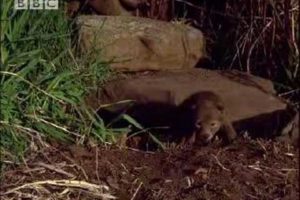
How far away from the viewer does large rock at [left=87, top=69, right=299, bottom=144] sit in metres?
6.51

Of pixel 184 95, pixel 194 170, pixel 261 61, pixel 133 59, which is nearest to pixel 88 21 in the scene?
pixel 133 59

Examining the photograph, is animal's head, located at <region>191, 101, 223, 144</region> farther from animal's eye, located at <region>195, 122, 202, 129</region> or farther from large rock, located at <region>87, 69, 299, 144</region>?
large rock, located at <region>87, 69, 299, 144</region>

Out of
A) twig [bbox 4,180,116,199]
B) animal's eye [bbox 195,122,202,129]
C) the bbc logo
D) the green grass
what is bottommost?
twig [bbox 4,180,116,199]

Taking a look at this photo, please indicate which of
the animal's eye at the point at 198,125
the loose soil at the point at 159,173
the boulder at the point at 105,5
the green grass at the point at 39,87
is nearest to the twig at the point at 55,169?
the loose soil at the point at 159,173

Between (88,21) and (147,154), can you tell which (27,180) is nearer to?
(147,154)

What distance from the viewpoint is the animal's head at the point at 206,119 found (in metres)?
6.17

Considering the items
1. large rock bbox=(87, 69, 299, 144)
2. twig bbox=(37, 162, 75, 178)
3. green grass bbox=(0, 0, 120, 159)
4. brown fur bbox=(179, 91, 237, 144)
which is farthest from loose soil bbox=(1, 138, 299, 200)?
large rock bbox=(87, 69, 299, 144)

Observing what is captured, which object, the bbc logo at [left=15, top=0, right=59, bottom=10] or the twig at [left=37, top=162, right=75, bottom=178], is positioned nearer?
the twig at [left=37, top=162, right=75, bottom=178]

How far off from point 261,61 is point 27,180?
2464 millimetres

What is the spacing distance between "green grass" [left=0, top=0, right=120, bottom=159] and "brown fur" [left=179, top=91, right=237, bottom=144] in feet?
1.92

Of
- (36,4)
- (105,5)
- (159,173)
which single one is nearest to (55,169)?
(159,173)

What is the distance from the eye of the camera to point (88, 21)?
6.87 metres

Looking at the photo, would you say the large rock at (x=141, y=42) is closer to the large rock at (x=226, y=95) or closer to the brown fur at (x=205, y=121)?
the large rock at (x=226, y=95)

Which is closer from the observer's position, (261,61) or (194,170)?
(194,170)
